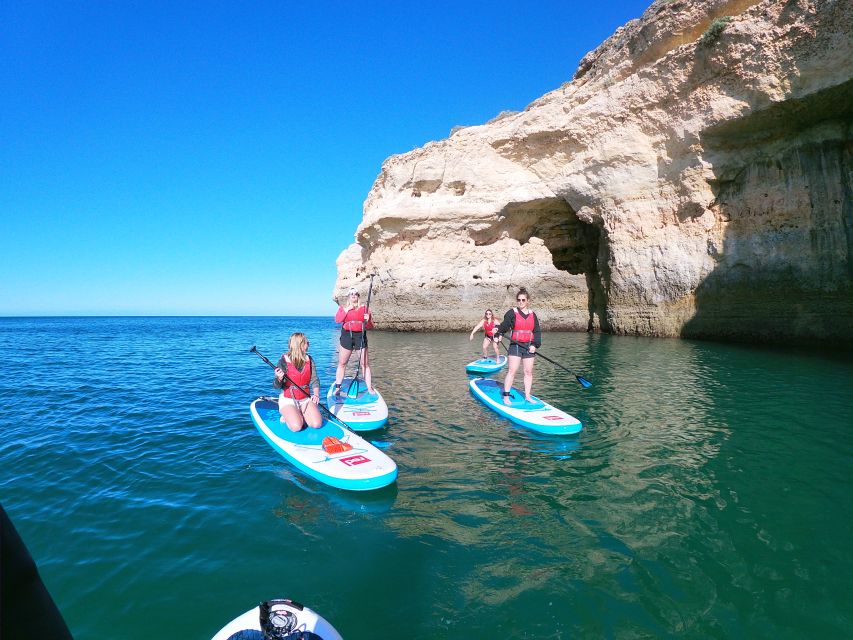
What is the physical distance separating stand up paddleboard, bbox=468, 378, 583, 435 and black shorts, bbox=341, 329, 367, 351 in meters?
2.79

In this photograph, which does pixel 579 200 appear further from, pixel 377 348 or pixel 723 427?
pixel 723 427

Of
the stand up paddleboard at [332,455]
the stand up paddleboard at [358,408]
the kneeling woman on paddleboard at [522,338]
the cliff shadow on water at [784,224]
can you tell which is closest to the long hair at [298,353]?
the stand up paddleboard at [332,455]

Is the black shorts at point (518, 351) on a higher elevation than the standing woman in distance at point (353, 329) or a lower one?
lower

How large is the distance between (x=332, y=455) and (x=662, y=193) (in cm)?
2325

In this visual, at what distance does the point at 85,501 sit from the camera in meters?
5.46

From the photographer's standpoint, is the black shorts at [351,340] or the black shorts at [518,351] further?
the black shorts at [351,340]

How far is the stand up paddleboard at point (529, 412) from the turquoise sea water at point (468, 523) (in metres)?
0.22

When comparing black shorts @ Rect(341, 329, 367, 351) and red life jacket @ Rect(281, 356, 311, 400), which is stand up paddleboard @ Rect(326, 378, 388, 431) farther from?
red life jacket @ Rect(281, 356, 311, 400)

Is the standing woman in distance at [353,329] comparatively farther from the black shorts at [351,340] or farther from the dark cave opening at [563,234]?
the dark cave opening at [563,234]

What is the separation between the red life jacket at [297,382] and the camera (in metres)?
6.82

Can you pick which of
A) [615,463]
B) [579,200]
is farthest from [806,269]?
[615,463]

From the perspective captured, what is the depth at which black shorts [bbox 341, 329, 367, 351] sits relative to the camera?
10.1 metres

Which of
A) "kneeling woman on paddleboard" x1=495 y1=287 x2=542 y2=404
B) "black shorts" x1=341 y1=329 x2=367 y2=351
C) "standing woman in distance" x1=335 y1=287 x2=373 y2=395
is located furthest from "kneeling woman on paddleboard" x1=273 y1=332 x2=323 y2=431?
"kneeling woman on paddleboard" x1=495 y1=287 x2=542 y2=404

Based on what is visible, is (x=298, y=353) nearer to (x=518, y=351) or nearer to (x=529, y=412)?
(x=529, y=412)
